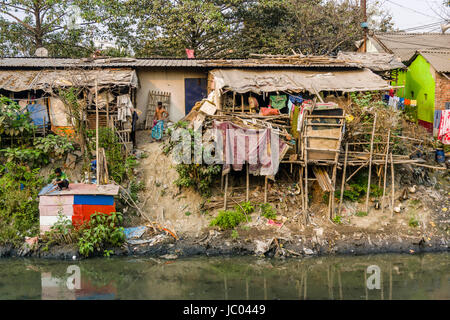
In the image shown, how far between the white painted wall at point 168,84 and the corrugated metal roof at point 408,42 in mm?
8904

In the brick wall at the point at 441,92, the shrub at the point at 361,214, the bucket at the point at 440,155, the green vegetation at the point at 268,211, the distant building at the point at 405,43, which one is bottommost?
the shrub at the point at 361,214

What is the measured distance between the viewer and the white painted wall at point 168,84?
1412 centimetres

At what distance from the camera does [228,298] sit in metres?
7.88

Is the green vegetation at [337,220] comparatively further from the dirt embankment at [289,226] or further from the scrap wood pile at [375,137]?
the scrap wood pile at [375,137]

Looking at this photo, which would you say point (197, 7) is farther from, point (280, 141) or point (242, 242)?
point (242, 242)

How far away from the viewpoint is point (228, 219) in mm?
10664

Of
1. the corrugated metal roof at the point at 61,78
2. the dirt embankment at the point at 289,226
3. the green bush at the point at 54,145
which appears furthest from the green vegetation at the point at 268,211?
the green bush at the point at 54,145

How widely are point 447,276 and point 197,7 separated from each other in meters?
14.9

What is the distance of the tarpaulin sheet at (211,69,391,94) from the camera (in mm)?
12266

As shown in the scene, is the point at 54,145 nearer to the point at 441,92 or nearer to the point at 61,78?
the point at 61,78

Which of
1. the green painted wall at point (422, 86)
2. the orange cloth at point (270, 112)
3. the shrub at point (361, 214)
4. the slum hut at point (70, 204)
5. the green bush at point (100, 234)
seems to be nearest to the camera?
the green bush at point (100, 234)

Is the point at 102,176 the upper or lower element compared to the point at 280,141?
lower

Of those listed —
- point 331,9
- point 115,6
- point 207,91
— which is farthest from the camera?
point 331,9

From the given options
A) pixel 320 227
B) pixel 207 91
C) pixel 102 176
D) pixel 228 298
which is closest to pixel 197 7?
pixel 207 91
